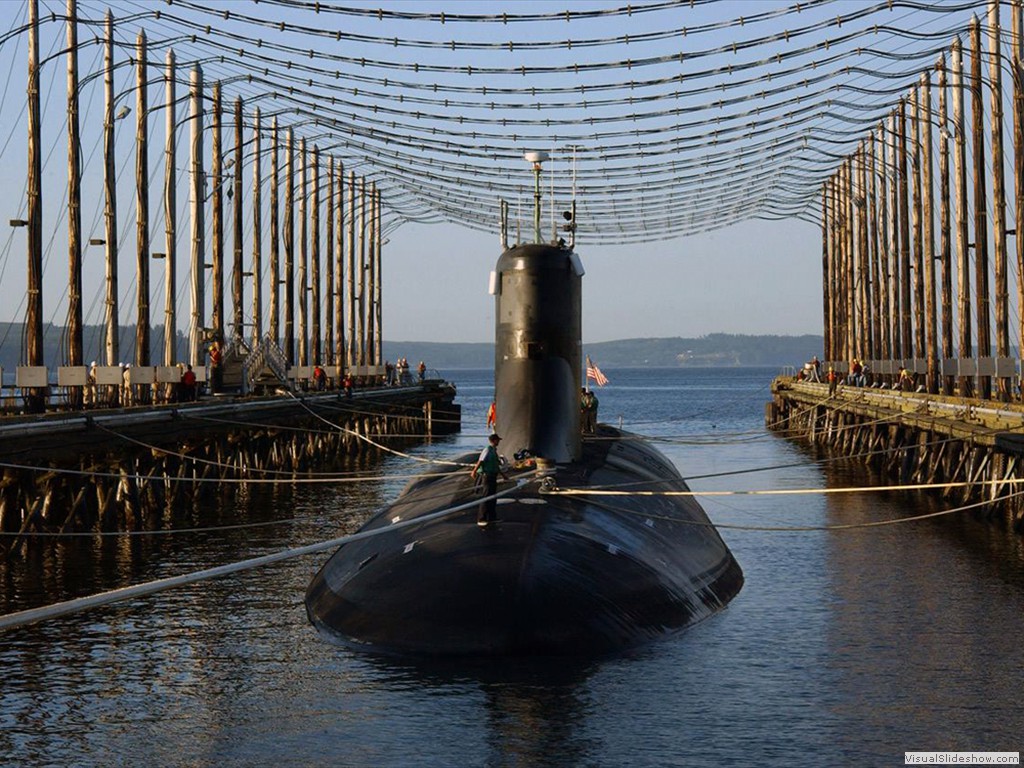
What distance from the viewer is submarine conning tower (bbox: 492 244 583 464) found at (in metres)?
29.2

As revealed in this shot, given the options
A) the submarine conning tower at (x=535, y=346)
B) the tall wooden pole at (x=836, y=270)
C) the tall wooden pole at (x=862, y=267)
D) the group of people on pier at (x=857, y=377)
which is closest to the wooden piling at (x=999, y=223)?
the group of people on pier at (x=857, y=377)

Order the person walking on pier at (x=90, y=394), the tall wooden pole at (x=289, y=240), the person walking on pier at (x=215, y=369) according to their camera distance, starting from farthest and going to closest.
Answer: the tall wooden pole at (x=289, y=240) < the person walking on pier at (x=215, y=369) < the person walking on pier at (x=90, y=394)

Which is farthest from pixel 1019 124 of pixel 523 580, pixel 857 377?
pixel 857 377

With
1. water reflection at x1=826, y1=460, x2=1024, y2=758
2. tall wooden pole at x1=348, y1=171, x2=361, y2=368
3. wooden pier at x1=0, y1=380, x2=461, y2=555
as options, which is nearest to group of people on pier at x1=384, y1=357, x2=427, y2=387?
tall wooden pole at x1=348, y1=171, x2=361, y2=368

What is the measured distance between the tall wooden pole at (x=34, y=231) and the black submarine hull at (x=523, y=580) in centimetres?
1885

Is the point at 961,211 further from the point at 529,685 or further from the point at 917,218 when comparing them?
the point at 529,685

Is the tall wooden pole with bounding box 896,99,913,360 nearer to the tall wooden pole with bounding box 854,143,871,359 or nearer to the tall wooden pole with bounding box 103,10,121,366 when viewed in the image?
the tall wooden pole with bounding box 854,143,871,359

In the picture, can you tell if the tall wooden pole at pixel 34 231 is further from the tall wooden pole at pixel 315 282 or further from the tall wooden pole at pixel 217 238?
the tall wooden pole at pixel 315 282

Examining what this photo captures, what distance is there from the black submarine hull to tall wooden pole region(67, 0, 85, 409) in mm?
23076

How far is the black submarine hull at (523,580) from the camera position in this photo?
66.8 ft

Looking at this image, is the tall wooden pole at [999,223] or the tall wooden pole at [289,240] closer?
the tall wooden pole at [999,223]

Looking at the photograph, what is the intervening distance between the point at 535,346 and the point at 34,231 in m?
20.0

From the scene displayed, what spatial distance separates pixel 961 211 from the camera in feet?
188

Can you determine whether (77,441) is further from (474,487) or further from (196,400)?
(196,400)
